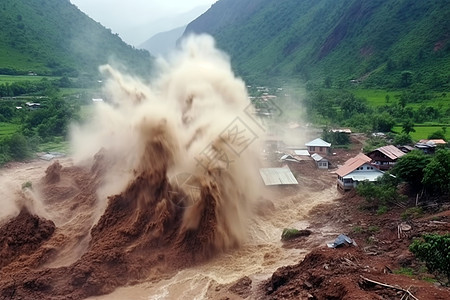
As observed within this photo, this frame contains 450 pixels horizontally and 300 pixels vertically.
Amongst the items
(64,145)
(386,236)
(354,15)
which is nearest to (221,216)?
(386,236)

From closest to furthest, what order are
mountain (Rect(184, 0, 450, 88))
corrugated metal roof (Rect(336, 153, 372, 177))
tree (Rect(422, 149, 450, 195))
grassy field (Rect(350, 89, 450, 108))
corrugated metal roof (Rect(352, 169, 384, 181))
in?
tree (Rect(422, 149, 450, 195)) < corrugated metal roof (Rect(352, 169, 384, 181)) < corrugated metal roof (Rect(336, 153, 372, 177)) < grassy field (Rect(350, 89, 450, 108)) < mountain (Rect(184, 0, 450, 88))

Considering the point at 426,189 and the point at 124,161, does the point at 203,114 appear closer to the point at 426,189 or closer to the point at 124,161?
the point at 124,161

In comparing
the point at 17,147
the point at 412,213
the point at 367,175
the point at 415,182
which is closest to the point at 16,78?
the point at 17,147

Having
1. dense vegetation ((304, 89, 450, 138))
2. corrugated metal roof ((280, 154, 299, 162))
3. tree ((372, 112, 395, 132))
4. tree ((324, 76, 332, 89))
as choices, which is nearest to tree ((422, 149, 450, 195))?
Answer: corrugated metal roof ((280, 154, 299, 162))

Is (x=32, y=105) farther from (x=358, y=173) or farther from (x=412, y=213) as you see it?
(x=412, y=213)

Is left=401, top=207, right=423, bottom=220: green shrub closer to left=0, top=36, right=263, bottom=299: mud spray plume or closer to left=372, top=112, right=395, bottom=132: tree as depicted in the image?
left=0, top=36, right=263, bottom=299: mud spray plume

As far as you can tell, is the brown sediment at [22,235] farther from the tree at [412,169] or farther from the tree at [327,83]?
the tree at [327,83]
